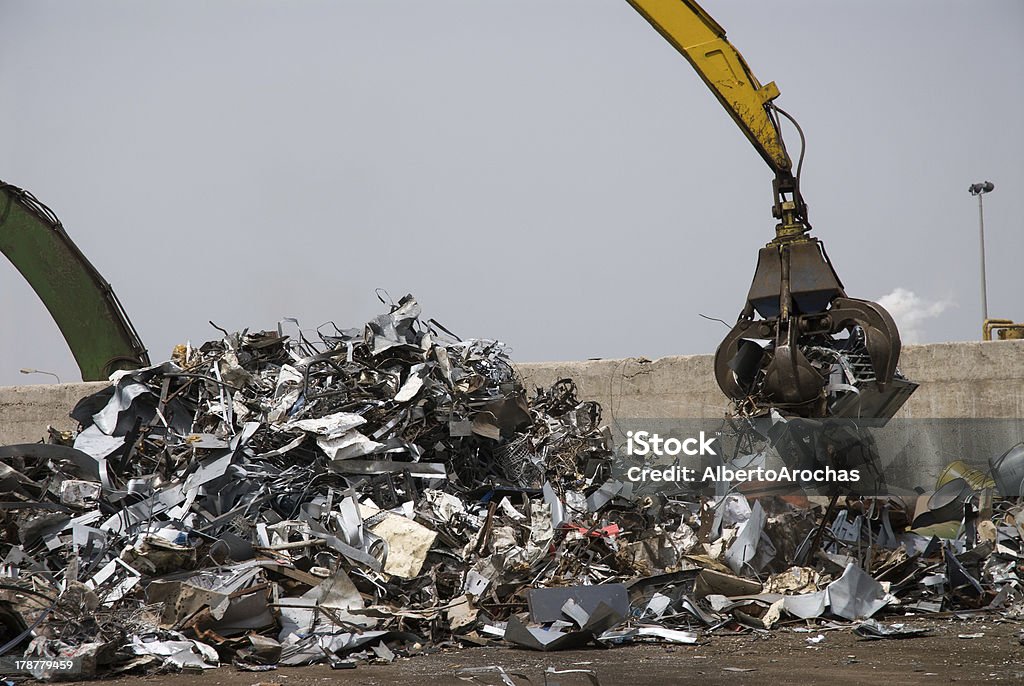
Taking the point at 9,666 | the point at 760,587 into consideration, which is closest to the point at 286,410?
the point at 9,666

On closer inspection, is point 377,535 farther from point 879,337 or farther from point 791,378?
point 879,337

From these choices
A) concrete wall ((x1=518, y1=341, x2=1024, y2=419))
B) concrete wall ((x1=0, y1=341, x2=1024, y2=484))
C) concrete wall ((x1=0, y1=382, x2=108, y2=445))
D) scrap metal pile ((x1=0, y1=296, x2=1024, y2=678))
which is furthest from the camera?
concrete wall ((x1=0, y1=382, x2=108, y2=445))

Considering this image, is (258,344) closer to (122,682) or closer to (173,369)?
(173,369)

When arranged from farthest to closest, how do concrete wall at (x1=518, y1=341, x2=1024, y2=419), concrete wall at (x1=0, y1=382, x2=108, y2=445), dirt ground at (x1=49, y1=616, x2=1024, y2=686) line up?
concrete wall at (x1=0, y1=382, x2=108, y2=445), concrete wall at (x1=518, y1=341, x2=1024, y2=419), dirt ground at (x1=49, y1=616, x2=1024, y2=686)

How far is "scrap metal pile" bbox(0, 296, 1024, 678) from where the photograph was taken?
4520 mm

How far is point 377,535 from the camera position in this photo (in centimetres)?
524

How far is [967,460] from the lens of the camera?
270 inches

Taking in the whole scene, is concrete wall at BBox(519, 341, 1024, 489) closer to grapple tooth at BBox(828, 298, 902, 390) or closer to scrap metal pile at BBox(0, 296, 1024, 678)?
grapple tooth at BBox(828, 298, 902, 390)

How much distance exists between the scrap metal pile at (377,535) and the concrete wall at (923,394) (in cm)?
107

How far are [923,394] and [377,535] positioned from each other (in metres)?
4.53

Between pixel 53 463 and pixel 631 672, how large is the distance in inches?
167

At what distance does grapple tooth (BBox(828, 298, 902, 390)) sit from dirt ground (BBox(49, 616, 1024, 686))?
2.17 m

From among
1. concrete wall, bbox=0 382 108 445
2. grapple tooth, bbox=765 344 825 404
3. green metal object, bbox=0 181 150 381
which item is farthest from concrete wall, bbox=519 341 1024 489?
concrete wall, bbox=0 382 108 445

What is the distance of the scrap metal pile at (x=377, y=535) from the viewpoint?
4.52 m
